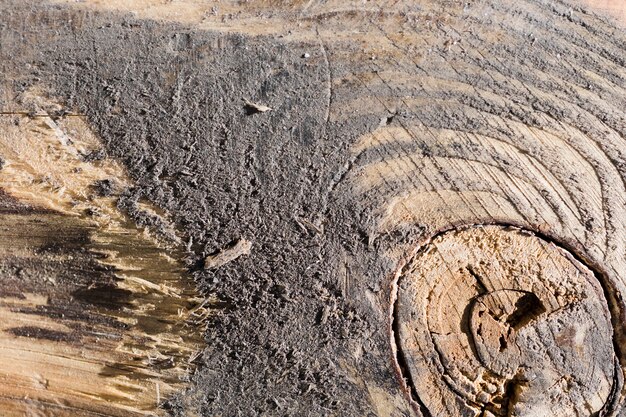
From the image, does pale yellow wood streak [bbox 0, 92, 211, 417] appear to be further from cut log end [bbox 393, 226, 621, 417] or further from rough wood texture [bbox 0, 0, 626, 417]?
cut log end [bbox 393, 226, 621, 417]

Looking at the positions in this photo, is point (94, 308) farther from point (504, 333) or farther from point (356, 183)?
point (504, 333)

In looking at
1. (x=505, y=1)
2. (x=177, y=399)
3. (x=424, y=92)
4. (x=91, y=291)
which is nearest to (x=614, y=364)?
(x=424, y=92)

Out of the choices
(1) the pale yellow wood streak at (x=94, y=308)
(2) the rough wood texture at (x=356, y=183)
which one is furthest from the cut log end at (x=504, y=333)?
(1) the pale yellow wood streak at (x=94, y=308)

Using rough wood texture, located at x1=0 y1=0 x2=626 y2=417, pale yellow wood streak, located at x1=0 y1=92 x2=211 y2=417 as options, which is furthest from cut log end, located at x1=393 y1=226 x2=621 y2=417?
pale yellow wood streak, located at x1=0 y1=92 x2=211 y2=417

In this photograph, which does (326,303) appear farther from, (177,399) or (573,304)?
(573,304)

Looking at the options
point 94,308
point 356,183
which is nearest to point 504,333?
point 356,183

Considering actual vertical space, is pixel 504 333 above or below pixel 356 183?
below
